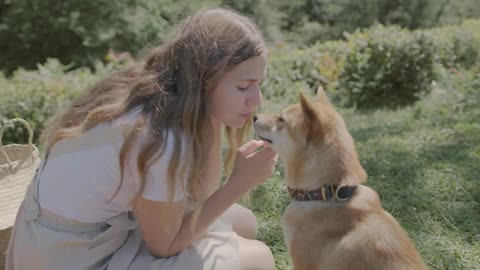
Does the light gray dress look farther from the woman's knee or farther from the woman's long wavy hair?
the woman's long wavy hair

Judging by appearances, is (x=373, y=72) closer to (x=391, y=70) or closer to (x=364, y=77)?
(x=364, y=77)

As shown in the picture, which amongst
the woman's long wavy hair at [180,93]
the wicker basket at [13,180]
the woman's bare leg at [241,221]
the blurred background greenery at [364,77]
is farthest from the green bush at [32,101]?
the woman's long wavy hair at [180,93]

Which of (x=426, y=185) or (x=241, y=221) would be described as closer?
(x=241, y=221)

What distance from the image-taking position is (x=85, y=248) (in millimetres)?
2207

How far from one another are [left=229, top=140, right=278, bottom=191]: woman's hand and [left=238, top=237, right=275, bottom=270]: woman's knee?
321mm

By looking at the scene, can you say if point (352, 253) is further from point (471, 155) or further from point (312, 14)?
point (312, 14)

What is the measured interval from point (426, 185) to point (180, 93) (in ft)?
8.01

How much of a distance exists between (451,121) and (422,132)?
53 centimetres

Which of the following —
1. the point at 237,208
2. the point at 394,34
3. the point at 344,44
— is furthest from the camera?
the point at 344,44

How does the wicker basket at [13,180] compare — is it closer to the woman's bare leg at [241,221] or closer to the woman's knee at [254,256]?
the woman's bare leg at [241,221]

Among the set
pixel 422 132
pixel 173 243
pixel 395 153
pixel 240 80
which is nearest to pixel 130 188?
pixel 173 243

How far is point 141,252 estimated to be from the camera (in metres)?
2.34

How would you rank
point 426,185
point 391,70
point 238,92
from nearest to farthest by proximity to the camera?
point 238,92, point 426,185, point 391,70

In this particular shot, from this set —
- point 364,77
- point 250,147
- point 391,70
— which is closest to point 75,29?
point 364,77
